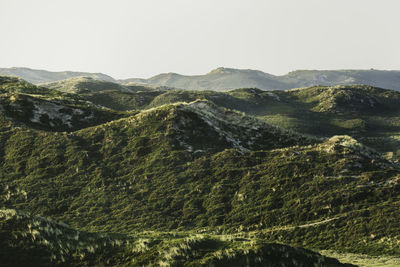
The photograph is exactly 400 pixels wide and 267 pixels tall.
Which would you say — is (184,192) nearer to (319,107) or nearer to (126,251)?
(126,251)

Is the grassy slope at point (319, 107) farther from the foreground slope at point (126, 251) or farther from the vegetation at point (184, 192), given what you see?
the foreground slope at point (126, 251)

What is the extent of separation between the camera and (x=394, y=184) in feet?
81.0

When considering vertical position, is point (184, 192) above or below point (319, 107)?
below

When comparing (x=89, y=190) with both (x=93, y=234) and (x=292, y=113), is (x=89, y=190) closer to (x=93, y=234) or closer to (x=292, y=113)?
(x=93, y=234)

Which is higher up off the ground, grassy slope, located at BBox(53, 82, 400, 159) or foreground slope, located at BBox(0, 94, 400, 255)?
grassy slope, located at BBox(53, 82, 400, 159)

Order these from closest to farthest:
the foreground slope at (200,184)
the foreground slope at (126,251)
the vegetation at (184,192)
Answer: the foreground slope at (126,251) < the vegetation at (184,192) < the foreground slope at (200,184)

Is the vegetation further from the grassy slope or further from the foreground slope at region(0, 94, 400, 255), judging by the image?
the grassy slope

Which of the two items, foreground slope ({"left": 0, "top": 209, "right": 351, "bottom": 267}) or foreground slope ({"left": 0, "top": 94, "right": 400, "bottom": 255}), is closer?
foreground slope ({"left": 0, "top": 209, "right": 351, "bottom": 267})

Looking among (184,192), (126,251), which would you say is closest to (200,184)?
(184,192)

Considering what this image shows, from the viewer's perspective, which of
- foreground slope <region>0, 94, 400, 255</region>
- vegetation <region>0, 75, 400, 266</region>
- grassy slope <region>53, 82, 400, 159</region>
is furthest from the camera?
grassy slope <region>53, 82, 400, 159</region>

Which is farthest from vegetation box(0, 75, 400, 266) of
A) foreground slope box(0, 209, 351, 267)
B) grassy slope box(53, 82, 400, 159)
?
grassy slope box(53, 82, 400, 159)

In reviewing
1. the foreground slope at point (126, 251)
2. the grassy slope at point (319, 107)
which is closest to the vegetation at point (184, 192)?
the foreground slope at point (126, 251)

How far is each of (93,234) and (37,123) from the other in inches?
1327

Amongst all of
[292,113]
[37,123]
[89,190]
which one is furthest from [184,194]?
[292,113]
